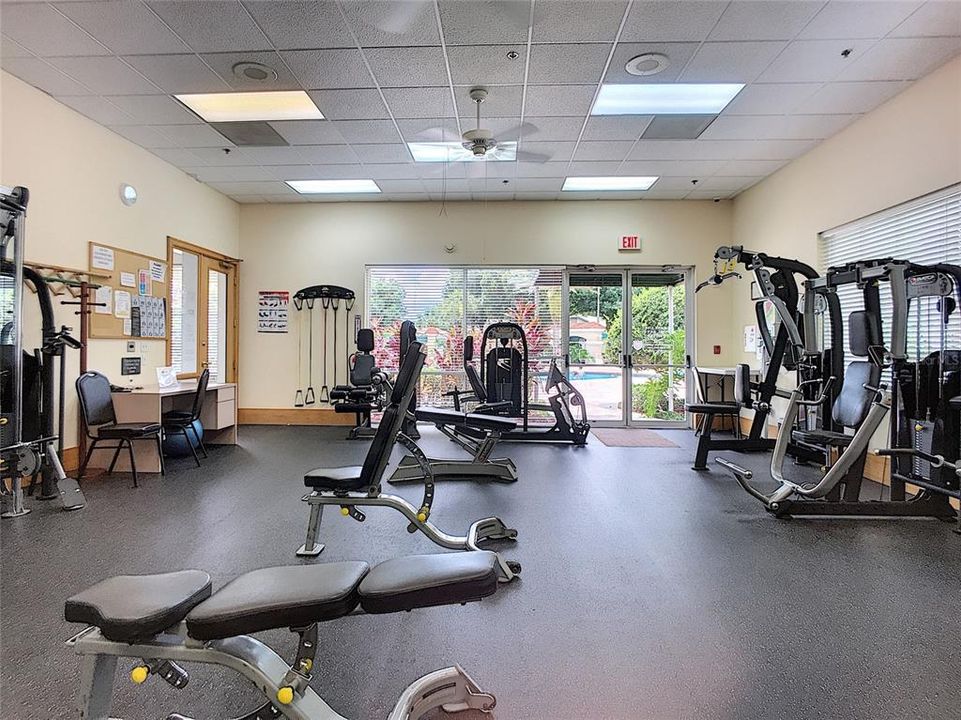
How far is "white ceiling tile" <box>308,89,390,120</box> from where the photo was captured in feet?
13.8

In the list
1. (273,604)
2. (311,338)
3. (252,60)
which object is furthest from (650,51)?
(311,338)

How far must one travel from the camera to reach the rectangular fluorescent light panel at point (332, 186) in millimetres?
6529

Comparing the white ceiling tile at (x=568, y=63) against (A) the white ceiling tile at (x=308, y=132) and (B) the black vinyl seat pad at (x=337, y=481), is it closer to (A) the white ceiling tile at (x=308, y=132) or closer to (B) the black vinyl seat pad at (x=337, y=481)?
(A) the white ceiling tile at (x=308, y=132)

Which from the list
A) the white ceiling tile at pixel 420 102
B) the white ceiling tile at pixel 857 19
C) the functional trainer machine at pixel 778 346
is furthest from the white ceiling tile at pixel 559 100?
the functional trainer machine at pixel 778 346

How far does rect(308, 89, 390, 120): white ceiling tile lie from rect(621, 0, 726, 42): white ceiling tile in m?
2.06

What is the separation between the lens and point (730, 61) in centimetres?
369

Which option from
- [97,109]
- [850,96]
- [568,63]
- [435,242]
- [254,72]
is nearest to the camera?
[568,63]

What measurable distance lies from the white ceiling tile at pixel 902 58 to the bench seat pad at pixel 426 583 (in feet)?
14.1

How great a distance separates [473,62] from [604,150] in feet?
7.08

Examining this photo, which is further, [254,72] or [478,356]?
[478,356]

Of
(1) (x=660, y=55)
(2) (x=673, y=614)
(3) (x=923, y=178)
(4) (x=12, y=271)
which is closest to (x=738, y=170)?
(3) (x=923, y=178)

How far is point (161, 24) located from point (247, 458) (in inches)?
146

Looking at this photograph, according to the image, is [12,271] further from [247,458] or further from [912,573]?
[912,573]

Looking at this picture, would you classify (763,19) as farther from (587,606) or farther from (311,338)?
(311,338)
